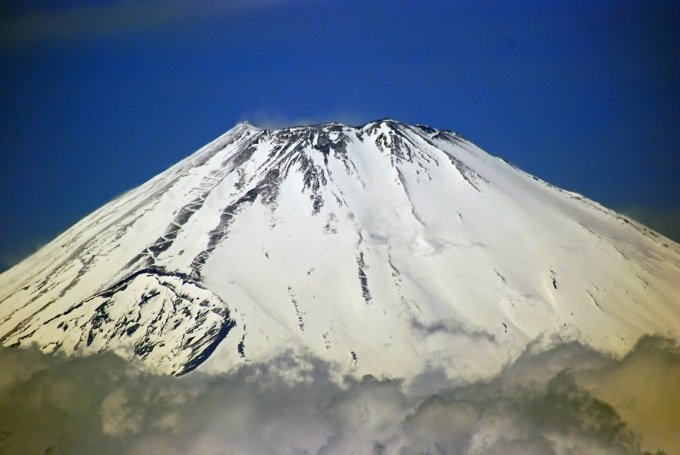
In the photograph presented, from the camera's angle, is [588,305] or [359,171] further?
[359,171]

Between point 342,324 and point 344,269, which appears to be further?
point 344,269

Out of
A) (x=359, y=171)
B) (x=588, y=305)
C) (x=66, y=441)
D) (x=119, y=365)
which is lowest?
(x=66, y=441)

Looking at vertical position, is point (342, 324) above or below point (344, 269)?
below

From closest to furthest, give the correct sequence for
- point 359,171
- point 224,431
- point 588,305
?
point 224,431 → point 588,305 → point 359,171

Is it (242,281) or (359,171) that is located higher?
(359,171)

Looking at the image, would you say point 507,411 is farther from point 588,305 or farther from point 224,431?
point 224,431

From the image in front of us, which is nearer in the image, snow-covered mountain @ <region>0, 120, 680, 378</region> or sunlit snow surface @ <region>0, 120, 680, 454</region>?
sunlit snow surface @ <region>0, 120, 680, 454</region>

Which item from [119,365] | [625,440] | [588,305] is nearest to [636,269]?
[588,305]

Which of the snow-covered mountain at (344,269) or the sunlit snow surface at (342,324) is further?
the snow-covered mountain at (344,269)
